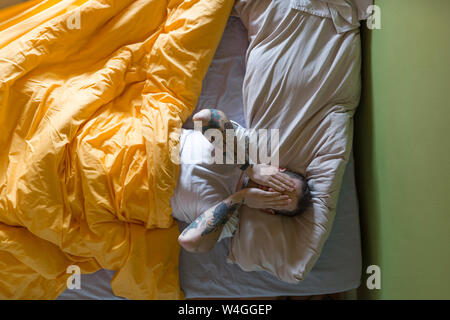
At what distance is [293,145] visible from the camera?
1.21 m

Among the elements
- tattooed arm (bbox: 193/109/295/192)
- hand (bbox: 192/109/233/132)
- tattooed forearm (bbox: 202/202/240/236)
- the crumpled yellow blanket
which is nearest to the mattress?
the crumpled yellow blanket

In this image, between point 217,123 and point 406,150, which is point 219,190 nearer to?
point 217,123

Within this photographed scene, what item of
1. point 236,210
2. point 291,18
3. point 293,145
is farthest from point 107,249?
point 291,18

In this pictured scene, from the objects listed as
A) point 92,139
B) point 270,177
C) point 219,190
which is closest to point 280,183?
point 270,177

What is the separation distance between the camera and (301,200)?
3.75 ft

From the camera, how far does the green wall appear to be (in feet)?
2.81

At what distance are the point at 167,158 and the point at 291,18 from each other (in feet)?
2.31

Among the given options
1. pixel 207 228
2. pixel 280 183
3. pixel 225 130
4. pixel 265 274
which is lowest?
pixel 265 274

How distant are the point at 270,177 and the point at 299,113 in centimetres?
27

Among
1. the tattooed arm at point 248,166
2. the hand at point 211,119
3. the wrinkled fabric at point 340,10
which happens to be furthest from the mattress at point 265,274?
the wrinkled fabric at point 340,10

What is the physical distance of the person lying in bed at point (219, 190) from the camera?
3.61 feet

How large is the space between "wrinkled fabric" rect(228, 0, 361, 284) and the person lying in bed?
0.18 feet

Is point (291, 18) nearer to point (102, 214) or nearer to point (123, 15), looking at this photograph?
point (123, 15)

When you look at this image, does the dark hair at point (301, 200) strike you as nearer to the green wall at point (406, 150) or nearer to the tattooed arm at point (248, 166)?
the tattooed arm at point (248, 166)
